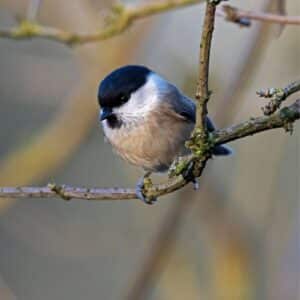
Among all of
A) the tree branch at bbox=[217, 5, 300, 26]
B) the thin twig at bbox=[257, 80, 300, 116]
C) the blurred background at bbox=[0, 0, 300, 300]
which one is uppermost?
the tree branch at bbox=[217, 5, 300, 26]

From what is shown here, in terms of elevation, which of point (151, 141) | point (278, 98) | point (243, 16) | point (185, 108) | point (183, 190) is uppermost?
point (243, 16)

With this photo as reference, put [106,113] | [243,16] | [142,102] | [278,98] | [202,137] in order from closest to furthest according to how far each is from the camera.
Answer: [278,98], [202,137], [243,16], [106,113], [142,102]

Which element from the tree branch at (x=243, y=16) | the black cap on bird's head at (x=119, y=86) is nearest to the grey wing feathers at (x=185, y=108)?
the black cap on bird's head at (x=119, y=86)

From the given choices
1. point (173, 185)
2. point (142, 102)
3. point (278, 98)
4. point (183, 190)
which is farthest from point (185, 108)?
point (278, 98)

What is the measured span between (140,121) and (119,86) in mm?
145

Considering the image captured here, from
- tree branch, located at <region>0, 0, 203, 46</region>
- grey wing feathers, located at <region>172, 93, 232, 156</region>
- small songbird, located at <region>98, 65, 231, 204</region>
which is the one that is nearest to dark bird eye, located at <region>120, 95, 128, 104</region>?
small songbird, located at <region>98, 65, 231, 204</region>

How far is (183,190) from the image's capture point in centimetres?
287

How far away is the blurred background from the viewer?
2.84 meters

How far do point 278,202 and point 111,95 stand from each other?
99 cm

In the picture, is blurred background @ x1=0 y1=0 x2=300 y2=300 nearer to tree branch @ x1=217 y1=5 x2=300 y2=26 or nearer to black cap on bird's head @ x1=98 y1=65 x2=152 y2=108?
tree branch @ x1=217 y1=5 x2=300 y2=26

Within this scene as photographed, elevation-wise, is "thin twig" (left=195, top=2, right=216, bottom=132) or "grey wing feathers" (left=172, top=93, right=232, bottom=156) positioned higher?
"thin twig" (left=195, top=2, right=216, bottom=132)

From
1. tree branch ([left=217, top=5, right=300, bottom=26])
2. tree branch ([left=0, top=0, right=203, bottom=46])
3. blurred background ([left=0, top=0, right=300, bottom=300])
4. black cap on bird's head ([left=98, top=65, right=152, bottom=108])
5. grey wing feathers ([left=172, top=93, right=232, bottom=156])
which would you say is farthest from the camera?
blurred background ([left=0, top=0, right=300, bottom=300])

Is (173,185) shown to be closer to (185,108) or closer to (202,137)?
(202,137)

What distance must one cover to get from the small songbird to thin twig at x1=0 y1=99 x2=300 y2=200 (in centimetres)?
57
